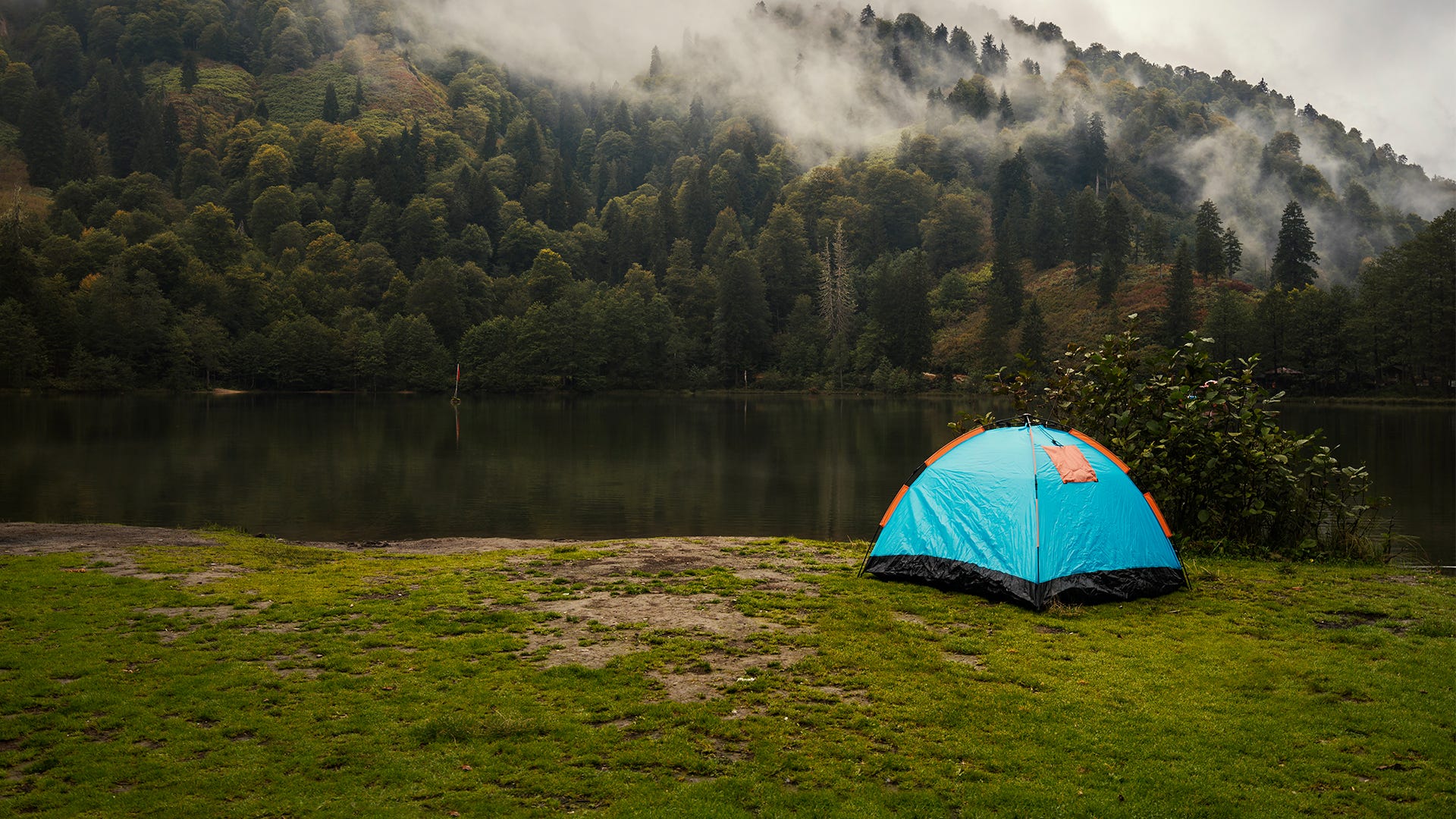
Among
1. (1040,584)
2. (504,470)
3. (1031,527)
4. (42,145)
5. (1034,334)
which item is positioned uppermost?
(42,145)

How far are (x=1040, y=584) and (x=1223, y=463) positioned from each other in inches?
272

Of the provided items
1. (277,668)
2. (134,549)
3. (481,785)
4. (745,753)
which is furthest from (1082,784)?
(134,549)

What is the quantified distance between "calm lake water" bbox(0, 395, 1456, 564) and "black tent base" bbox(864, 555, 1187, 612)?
949cm

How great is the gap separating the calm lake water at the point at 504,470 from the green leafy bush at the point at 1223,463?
5.34 meters

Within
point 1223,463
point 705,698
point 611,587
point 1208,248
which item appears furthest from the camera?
point 1208,248

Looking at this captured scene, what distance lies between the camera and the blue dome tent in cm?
1315

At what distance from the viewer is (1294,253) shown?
11944 cm

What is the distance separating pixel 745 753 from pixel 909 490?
8096mm

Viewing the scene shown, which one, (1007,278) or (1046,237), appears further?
(1046,237)

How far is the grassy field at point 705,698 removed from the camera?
693 centimetres

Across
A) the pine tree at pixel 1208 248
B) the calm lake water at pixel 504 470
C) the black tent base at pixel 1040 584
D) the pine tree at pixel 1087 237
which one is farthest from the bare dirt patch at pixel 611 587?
the pine tree at pixel 1087 237

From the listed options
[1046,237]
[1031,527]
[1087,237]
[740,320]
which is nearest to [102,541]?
[1031,527]

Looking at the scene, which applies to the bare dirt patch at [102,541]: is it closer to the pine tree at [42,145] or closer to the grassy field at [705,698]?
the grassy field at [705,698]

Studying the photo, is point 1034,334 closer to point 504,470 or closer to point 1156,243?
point 1156,243
